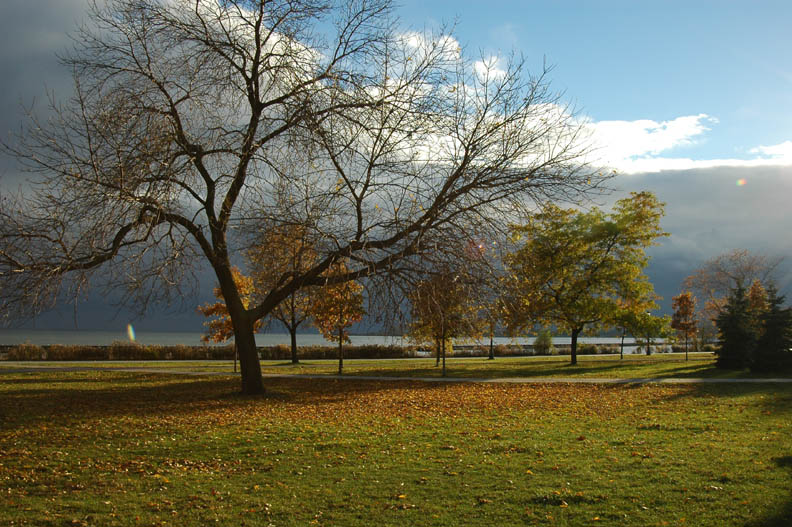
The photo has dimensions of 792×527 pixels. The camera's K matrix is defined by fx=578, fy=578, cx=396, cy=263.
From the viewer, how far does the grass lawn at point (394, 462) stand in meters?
6.37

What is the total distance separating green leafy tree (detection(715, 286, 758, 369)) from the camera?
26938 millimetres

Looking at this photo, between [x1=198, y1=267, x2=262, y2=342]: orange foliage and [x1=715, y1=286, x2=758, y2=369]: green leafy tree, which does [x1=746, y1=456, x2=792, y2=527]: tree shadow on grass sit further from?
[x1=198, y1=267, x2=262, y2=342]: orange foliage

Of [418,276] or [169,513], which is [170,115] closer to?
[418,276]

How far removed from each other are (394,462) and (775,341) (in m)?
23.0

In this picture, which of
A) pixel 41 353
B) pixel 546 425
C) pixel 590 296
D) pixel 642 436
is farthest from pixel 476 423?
pixel 41 353

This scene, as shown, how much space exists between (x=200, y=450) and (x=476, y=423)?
5870 mm

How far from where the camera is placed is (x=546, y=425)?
12.3 metres

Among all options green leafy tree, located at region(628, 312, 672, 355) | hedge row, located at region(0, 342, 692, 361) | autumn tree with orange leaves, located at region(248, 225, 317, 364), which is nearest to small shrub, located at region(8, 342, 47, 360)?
hedge row, located at region(0, 342, 692, 361)

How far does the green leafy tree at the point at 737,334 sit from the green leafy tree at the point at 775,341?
107 cm

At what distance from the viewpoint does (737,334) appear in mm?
27125

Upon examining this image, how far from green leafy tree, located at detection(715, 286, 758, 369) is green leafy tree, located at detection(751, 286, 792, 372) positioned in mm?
1069

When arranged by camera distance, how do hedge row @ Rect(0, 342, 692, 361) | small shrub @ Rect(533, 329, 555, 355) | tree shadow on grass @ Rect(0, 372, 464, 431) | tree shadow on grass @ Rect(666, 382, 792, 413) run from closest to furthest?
tree shadow on grass @ Rect(0, 372, 464, 431) < tree shadow on grass @ Rect(666, 382, 792, 413) < hedge row @ Rect(0, 342, 692, 361) < small shrub @ Rect(533, 329, 555, 355)

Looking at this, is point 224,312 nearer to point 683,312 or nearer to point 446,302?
point 446,302

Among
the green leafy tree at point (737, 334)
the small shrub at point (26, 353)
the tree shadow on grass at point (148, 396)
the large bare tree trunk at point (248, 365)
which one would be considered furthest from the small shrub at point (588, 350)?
the small shrub at point (26, 353)
